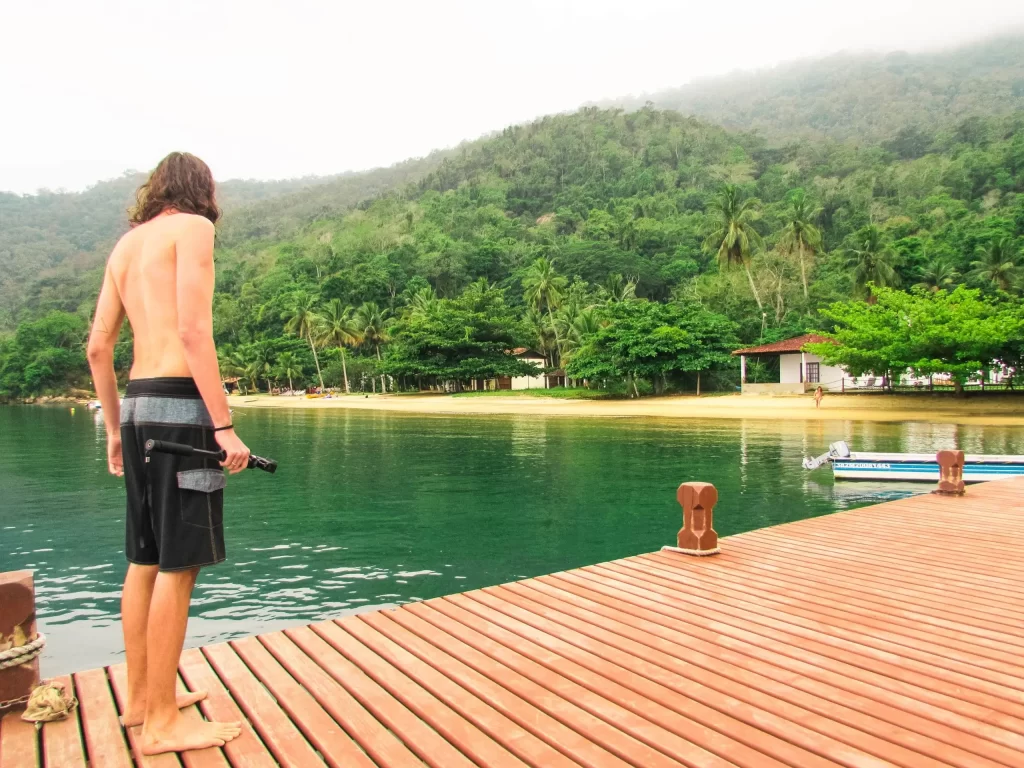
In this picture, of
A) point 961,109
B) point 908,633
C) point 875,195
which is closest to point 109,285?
point 908,633

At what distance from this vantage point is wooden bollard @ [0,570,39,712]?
2.94 metres

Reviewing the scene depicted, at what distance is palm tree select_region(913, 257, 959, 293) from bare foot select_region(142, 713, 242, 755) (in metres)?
54.6

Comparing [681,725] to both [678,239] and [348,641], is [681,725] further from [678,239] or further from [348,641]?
[678,239]

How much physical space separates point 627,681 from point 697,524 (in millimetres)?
2880

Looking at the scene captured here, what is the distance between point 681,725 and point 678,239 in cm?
7821

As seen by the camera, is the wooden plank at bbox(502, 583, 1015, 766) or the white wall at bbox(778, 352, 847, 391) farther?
the white wall at bbox(778, 352, 847, 391)

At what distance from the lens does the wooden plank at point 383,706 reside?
2.68m

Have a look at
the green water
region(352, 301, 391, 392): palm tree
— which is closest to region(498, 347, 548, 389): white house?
region(352, 301, 391, 392): palm tree

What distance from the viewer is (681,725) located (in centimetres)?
290

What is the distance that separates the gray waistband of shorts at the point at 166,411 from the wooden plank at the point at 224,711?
1.19 meters

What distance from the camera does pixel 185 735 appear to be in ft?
8.93

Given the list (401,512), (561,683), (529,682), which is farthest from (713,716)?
(401,512)

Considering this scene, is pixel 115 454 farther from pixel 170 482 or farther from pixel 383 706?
pixel 383 706

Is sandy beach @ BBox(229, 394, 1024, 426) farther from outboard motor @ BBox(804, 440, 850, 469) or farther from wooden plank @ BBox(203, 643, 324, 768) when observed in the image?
wooden plank @ BBox(203, 643, 324, 768)
